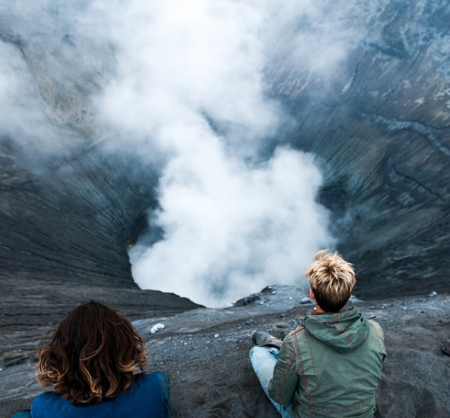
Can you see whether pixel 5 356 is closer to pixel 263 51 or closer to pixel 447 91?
pixel 447 91

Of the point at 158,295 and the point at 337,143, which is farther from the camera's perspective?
the point at 337,143

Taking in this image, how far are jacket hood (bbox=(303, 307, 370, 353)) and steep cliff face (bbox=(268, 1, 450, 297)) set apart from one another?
10894 mm

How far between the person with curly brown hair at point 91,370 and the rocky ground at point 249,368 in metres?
2.24

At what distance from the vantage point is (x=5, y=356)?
332 inches

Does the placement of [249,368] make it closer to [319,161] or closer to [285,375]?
[285,375]

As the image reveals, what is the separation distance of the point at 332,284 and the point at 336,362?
1.77ft

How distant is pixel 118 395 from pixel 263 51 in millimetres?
39416

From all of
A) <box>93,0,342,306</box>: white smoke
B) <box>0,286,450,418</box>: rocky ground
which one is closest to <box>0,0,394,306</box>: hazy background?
<box>93,0,342,306</box>: white smoke

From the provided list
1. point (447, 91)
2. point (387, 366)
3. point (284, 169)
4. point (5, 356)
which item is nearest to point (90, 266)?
point (5, 356)

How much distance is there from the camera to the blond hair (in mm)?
2486

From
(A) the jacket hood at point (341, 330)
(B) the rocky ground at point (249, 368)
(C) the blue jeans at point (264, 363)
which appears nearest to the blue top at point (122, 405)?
(A) the jacket hood at point (341, 330)

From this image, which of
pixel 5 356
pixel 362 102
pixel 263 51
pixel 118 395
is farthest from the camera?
pixel 263 51

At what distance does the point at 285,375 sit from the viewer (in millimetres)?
2646

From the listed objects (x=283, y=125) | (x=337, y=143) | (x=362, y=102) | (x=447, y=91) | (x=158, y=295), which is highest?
(x=283, y=125)
